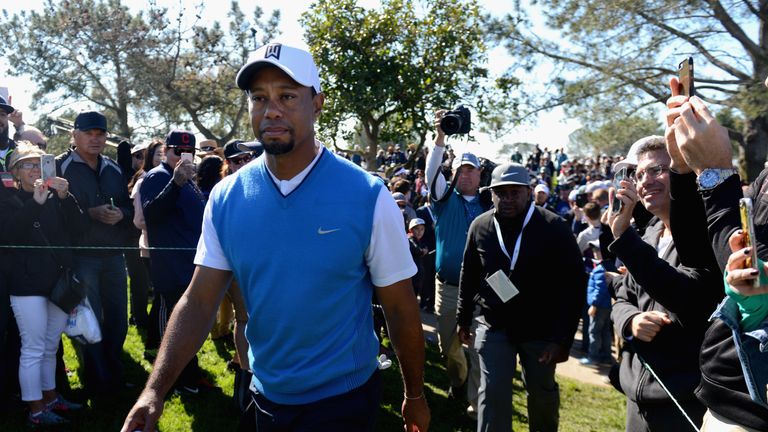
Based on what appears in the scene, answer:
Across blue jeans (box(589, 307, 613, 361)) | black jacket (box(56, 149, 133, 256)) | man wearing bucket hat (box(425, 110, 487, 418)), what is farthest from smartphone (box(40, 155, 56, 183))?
blue jeans (box(589, 307, 613, 361))

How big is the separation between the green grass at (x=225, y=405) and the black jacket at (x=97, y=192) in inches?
49.5

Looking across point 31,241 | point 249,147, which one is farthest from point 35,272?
point 249,147

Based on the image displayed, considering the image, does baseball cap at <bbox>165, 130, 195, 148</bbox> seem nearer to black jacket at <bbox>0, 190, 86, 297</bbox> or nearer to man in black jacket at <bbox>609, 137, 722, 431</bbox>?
black jacket at <bbox>0, 190, 86, 297</bbox>

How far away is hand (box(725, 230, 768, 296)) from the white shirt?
1.10 m

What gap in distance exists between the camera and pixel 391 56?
9.68 m

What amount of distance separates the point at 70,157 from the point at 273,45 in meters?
3.50

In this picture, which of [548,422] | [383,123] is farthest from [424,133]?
[548,422]

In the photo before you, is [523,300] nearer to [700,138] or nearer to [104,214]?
[700,138]

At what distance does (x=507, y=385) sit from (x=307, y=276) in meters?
2.47

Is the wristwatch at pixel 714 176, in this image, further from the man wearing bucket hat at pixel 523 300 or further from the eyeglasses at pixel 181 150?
the eyeglasses at pixel 181 150

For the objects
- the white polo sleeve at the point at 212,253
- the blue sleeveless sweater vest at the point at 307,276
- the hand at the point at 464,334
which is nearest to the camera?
the blue sleeveless sweater vest at the point at 307,276

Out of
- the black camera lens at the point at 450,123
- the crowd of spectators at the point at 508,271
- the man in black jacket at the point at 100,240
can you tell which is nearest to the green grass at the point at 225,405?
the crowd of spectators at the point at 508,271

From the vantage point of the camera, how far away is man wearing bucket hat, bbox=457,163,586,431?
4270mm

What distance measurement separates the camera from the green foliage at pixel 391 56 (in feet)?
31.7
